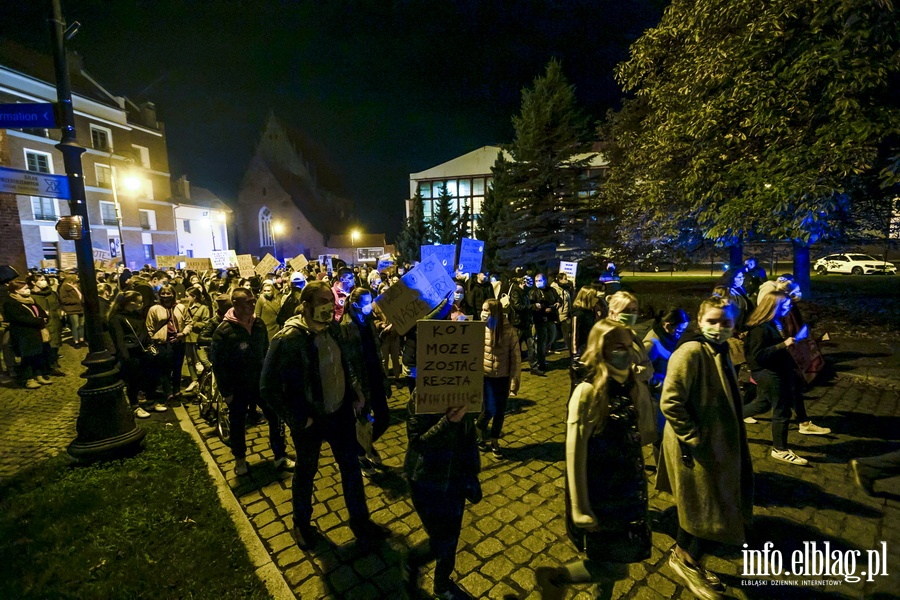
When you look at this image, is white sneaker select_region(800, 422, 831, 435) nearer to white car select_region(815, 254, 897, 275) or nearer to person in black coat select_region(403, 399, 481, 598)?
person in black coat select_region(403, 399, 481, 598)

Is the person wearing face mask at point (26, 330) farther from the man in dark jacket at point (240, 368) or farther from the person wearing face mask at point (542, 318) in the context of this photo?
the person wearing face mask at point (542, 318)

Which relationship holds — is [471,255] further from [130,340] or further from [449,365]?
[449,365]

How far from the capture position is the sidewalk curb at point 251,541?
313cm

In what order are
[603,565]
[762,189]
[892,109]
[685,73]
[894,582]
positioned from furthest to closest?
[685,73]
[762,189]
[892,109]
[894,582]
[603,565]

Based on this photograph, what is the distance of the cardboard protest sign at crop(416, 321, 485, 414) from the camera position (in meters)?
2.76

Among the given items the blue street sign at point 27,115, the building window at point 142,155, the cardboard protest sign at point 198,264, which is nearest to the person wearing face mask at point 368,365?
the blue street sign at point 27,115

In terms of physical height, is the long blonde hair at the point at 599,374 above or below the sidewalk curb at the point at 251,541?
above

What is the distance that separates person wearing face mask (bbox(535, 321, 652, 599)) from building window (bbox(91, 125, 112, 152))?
141 feet

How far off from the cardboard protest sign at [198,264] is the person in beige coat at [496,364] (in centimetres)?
1761

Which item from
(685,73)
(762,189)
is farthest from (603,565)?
(685,73)

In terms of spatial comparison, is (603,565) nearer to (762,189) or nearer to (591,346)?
(591,346)

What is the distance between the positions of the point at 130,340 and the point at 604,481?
7.63 metres

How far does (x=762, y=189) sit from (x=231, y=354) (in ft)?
36.6

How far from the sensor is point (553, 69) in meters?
21.3
